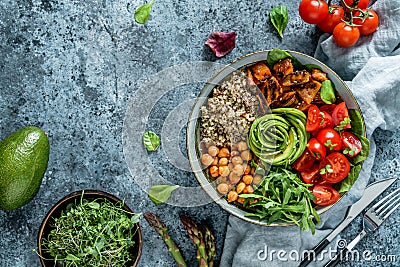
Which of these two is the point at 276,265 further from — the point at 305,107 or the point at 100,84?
the point at 100,84

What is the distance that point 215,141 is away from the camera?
66.5 inches

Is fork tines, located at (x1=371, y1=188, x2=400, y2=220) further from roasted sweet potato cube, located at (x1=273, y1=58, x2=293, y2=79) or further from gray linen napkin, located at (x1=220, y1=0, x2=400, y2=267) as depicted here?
roasted sweet potato cube, located at (x1=273, y1=58, x2=293, y2=79)

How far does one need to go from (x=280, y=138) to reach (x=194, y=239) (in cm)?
43

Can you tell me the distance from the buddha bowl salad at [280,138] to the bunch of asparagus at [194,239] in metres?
0.17

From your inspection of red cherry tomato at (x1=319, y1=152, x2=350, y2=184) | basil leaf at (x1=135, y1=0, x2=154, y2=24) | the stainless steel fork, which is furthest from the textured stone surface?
the stainless steel fork

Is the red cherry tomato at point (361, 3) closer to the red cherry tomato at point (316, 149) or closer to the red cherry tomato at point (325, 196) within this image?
the red cherry tomato at point (316, 149)

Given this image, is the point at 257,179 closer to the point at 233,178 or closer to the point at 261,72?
the point at 233,178

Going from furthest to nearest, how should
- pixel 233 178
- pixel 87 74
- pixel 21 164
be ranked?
pixel 87 74
pixel 233 178
pixel 21 164

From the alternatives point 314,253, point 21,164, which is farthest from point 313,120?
point 21,164

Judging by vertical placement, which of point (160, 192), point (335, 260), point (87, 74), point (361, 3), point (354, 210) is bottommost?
point (335, 260)

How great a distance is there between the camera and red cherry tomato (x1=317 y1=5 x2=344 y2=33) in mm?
1721

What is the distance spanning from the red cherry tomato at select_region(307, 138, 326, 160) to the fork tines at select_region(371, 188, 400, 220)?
1.08 ft

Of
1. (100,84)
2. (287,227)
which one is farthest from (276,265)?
(100,84)

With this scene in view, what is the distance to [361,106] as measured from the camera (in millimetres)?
1711
